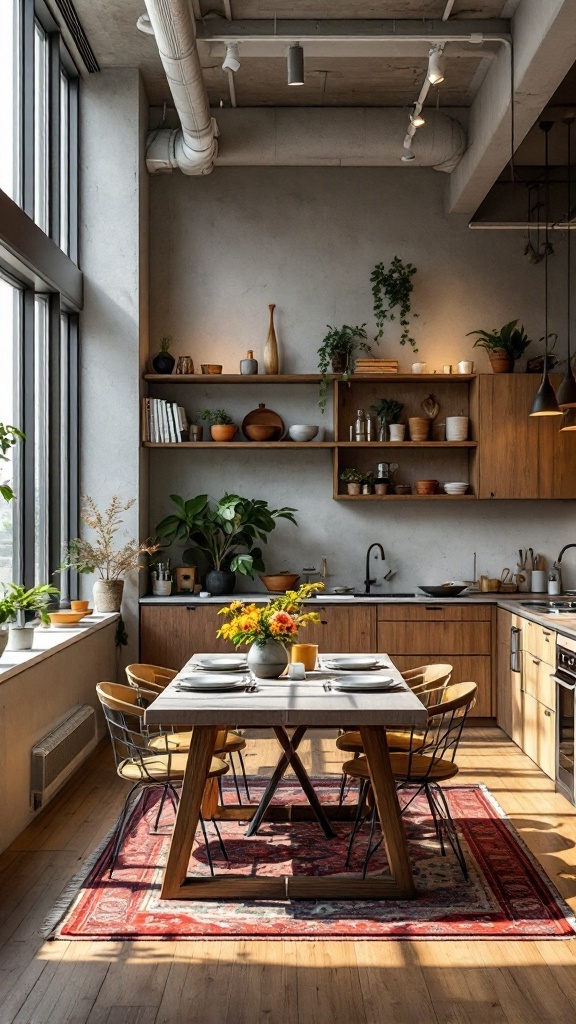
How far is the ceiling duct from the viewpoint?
516cm

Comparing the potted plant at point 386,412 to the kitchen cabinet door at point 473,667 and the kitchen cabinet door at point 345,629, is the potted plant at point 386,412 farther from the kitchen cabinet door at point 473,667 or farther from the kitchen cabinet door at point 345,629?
the kitchen cabinet door at point 473,667

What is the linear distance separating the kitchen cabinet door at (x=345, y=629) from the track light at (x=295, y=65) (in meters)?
3.61

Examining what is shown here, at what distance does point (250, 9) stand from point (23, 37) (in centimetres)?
146

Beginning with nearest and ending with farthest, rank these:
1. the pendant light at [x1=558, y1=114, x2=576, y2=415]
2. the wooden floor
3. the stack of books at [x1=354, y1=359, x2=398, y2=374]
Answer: the wooden floor < the pendant light at [x1=558, y1=114, x2=576, y2=415] < the stack of books at [x1=354, y1=359, x2=398, y2=374]

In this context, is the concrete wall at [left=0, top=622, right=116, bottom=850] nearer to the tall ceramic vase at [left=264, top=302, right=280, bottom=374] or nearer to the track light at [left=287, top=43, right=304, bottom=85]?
the tall ceramic vase at [left=264, top=302, right=280, bottom=374]

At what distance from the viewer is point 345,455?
794cm

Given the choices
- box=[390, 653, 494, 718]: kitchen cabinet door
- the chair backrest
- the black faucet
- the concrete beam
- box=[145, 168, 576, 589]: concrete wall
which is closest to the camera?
the chair backrest

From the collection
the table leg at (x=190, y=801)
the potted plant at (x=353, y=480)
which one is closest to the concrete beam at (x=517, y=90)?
the potted plant at (x=353, y=480)

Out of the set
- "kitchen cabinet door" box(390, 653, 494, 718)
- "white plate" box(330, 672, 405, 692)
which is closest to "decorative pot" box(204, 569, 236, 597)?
"kitchen cabinet door" box(390, 653, 494, 718)

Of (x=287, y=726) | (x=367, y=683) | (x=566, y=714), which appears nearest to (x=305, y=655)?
(x=367, y=683)

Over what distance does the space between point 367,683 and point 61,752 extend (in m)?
1.97

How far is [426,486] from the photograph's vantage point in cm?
762

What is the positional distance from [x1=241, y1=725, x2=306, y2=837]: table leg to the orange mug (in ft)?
0.96

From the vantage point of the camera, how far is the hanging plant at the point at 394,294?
310 inches
